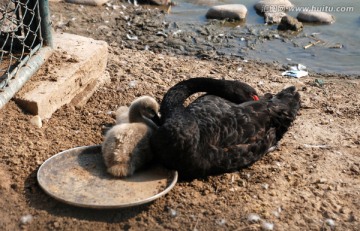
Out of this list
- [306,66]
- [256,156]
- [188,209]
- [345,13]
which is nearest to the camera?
[188,209]

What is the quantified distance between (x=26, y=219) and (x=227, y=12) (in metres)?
7.06

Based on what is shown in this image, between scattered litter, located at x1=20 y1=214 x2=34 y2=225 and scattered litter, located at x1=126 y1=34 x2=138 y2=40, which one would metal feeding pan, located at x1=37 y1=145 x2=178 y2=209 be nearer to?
scattered litter, located at x1=20 y1=214 x2=34 y2=225

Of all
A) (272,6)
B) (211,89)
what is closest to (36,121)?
(211,89)

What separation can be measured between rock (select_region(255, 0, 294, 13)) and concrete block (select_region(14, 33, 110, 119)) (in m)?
5.17

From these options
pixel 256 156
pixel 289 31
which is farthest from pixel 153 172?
pixel 289 31

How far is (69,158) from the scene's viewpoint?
174 inches

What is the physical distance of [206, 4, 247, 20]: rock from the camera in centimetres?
991

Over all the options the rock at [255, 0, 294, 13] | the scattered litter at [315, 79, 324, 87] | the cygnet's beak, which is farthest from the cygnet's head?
the rock at [255, 0, 294, 13]

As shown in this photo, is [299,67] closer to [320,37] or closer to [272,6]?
[320,37]

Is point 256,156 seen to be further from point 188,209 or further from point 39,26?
point 39,26

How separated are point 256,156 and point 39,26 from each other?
2568 millimetres

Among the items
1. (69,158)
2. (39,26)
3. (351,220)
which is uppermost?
(39,26)

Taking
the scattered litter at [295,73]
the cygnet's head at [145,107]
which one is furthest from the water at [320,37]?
the cygnet's head at [145,107]

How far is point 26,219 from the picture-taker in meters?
3.74
